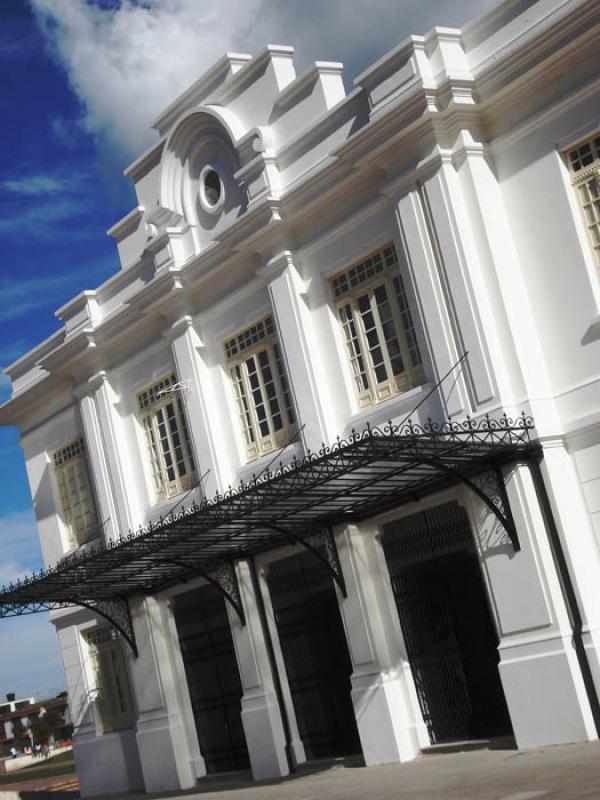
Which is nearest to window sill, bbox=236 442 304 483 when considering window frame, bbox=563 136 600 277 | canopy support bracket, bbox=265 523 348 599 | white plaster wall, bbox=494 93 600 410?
canopy support bracket, bbox=265 523 348 599

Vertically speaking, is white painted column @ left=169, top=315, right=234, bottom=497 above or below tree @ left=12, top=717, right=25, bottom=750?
above

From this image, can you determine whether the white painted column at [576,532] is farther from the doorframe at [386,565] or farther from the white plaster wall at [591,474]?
the doorframe at [386,565]

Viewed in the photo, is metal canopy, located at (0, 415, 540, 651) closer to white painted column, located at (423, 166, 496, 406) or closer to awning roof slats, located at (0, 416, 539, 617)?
awning roof slats, located at (0, 416, 539, 617)

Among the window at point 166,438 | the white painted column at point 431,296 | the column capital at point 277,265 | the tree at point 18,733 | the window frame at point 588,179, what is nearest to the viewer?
the window frame at point 588,179

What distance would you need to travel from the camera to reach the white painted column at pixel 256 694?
19.4 m

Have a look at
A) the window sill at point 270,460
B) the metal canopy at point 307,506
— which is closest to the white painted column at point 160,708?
the metal canopy at point 307,506

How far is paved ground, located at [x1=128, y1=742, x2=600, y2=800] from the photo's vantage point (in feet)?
39.9

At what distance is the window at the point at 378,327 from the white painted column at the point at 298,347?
0.55 m

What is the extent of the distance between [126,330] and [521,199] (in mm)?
8766

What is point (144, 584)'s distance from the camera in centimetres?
2216

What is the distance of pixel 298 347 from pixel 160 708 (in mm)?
7507

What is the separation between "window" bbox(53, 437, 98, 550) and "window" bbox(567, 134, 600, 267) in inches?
491

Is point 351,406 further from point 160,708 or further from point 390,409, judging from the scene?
point 160,708

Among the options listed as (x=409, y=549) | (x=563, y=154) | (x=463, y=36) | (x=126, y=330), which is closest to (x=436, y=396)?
(x=409, y=549)
